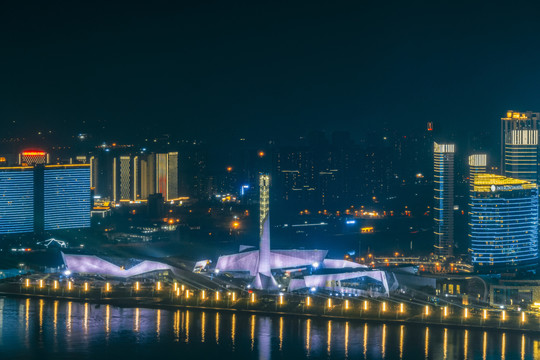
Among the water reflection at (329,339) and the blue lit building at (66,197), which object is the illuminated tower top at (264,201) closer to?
the water reflection at (329,339)

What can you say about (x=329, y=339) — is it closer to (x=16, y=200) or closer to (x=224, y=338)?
(x=224, y=338)

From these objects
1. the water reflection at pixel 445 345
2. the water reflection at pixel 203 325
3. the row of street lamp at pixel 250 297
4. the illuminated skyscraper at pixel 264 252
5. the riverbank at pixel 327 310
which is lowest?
the water reflection at pixel 445 345

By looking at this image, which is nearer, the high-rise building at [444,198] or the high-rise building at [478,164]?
the high-rise building at [444,198]

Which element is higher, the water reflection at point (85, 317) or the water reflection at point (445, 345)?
the water reflection at point (85, 317)

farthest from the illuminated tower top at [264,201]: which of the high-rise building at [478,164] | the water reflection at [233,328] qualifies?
the high-rise building at [478,164]

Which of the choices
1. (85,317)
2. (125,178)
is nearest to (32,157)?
(125,178)

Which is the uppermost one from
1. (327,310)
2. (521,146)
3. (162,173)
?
(521,146)

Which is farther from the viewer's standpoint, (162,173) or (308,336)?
(162,173)
